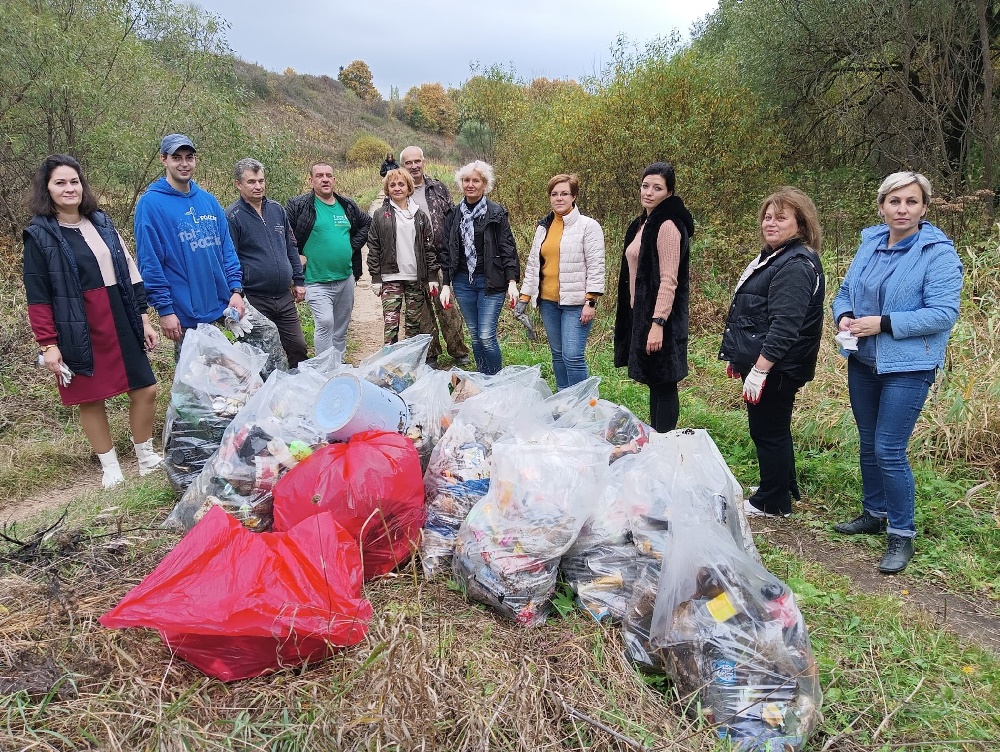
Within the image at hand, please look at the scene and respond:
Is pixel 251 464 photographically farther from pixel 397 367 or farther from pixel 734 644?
pixel 734 644

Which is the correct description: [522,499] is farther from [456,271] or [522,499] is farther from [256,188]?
[256,188]

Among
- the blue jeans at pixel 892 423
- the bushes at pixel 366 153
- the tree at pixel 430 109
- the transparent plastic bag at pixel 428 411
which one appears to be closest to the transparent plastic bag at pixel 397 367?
the transparent plastic bag at pixel 428 411

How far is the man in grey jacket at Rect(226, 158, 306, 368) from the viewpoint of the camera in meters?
4.16

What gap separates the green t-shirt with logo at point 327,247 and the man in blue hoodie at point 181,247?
35.5 inches

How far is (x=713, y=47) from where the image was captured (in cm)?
1208

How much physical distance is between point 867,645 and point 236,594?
2120mm

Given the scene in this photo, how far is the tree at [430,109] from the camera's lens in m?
45.3

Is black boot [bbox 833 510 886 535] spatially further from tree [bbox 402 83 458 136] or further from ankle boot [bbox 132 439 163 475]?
tree [bbox 402 83 458 136]

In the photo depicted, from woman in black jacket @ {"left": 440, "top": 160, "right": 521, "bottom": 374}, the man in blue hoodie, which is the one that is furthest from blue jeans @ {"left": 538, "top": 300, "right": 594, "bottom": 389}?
the man in blue hoodie

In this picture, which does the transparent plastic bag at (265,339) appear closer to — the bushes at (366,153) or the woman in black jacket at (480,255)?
the woman in black jacket at (480,255)

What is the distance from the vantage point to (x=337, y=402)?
9.40 ft

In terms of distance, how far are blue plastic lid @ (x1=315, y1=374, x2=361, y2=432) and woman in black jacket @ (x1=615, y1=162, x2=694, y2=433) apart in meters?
1.62

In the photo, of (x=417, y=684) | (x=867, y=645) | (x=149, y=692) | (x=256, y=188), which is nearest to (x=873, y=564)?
(x=867, y=645)

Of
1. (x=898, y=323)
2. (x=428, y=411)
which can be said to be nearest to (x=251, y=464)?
(x=428, y=411)
